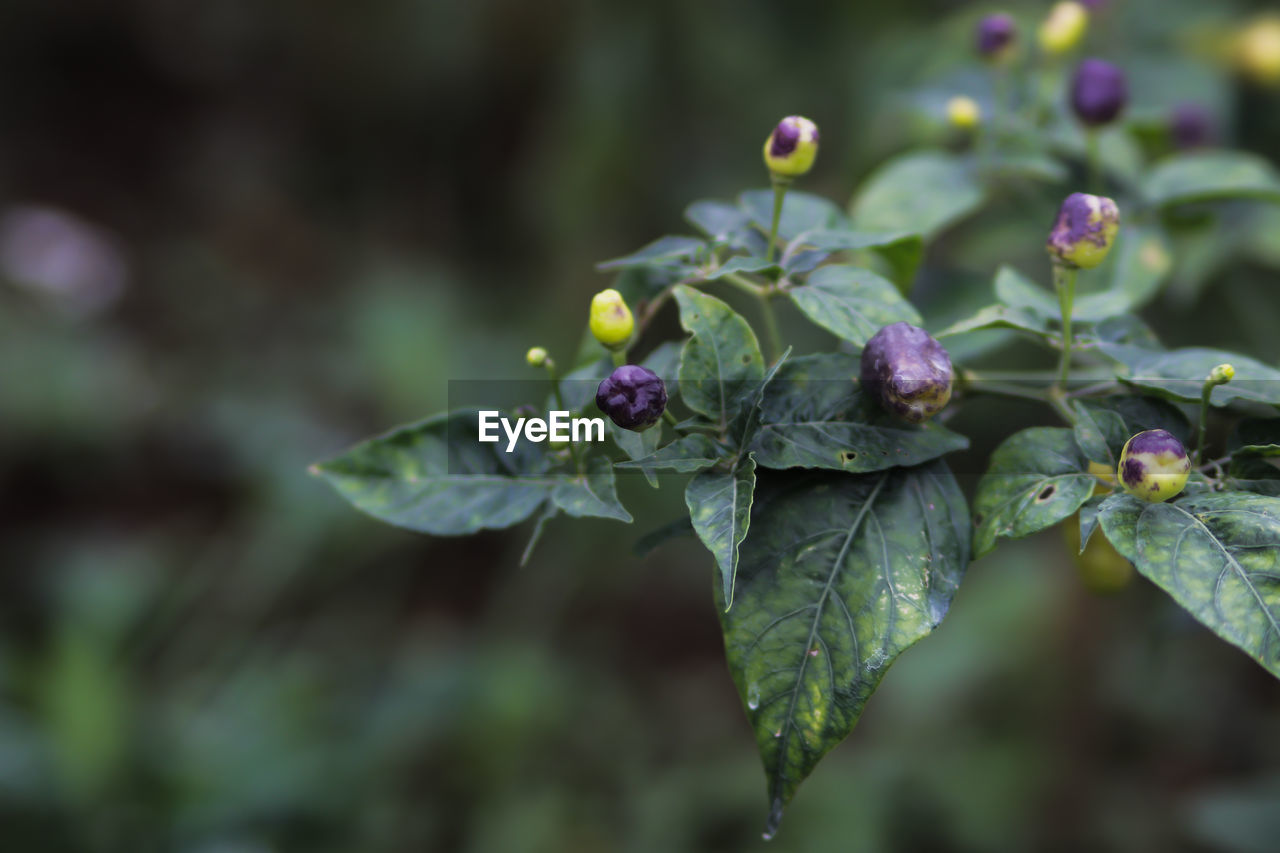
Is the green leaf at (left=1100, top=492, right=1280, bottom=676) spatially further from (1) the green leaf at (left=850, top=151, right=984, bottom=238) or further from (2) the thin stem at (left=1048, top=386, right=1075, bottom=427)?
(1) the green leaf at (left=850, top=151, right=984, bottom=238)

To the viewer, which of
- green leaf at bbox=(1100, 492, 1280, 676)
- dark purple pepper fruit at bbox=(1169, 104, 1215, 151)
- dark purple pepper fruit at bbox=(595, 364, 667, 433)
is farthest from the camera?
dark purple pepper fruit at bbox=(1169, 104, 1215, 151)

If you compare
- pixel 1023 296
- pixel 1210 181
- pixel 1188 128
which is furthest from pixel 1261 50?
pixel 1023 296

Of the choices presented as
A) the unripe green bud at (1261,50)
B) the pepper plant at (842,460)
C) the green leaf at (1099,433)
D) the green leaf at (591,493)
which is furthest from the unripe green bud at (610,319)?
the unripe green bud at (1261,50)

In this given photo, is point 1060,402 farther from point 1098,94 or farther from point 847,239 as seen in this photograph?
point 1098,94

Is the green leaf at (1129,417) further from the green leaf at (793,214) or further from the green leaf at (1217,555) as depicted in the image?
the green leaf at (793,214)

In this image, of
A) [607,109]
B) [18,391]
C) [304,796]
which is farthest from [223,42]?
[304,796]

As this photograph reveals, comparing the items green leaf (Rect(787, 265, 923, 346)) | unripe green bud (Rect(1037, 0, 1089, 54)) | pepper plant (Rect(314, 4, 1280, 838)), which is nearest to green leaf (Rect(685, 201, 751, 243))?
pepper plant (Rect(314, 4, 1280, 838))
